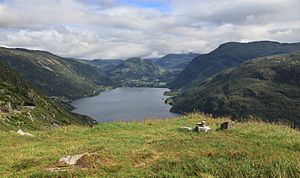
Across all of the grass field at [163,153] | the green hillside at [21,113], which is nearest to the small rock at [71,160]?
the grass field at [163,153]

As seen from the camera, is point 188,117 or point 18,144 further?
point 188,117

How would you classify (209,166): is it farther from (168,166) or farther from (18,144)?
(18,144)

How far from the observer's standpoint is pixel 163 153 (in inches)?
706

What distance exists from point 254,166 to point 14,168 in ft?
37.2

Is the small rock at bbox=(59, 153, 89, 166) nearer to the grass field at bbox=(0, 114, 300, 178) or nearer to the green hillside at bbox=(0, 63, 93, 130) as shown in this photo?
the grass field at bbox=(0, 114, 300, 178)

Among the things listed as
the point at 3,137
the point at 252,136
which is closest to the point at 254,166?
the point at 252,136

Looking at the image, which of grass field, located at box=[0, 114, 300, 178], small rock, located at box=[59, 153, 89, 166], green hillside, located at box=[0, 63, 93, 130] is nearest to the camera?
grass field, located at box=[0, 114, 300, 178]

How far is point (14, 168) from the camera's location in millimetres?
17344

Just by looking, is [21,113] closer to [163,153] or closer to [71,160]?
[71,160]

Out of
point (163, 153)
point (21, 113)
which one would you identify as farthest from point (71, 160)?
point (21, 113)

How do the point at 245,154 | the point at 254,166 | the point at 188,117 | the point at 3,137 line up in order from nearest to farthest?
the point at 254,166
the point at 245,154
the point at 3,137
the point at 188,117

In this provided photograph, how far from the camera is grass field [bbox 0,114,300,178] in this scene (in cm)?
1473

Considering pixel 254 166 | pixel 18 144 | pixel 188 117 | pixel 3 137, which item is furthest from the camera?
pixel 188 117

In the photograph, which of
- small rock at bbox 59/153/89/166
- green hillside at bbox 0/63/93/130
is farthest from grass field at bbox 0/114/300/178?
green hillside at bbox 0/63/93/130
